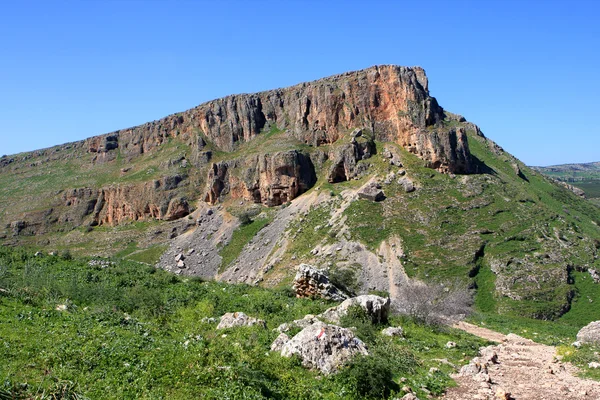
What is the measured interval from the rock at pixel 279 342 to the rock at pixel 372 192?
44.2m

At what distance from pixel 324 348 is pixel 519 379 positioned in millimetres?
7558

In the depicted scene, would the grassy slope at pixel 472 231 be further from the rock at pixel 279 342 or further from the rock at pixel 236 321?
the rock at pixel 279 342

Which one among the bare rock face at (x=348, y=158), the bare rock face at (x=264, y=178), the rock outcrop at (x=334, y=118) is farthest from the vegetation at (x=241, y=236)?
the rock outcrop at (x=334, y=118)

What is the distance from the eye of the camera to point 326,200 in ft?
208

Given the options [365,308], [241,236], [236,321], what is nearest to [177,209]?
[241,236]

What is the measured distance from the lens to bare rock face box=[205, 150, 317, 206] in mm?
69938

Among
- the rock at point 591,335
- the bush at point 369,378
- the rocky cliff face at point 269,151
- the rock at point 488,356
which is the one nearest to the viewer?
the bush at point 369,378

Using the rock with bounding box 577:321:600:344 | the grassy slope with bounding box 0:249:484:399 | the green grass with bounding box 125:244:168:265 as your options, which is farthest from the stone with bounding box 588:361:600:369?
the green grass with bounding box 125:244:168:265

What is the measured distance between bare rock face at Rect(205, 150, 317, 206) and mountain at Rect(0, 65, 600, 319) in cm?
23

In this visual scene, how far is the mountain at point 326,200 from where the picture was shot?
160 feet

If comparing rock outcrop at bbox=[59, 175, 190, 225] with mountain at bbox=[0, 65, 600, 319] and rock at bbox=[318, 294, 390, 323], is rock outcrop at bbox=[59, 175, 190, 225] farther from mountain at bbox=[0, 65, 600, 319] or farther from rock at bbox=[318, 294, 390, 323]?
rock at bbox=[318, 294, 390, 323]

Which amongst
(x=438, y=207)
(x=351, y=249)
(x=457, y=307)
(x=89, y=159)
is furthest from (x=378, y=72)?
(x=89, y=159)

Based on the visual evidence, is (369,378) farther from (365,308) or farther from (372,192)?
(372,192)

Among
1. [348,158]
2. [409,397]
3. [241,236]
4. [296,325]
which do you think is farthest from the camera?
[241,236]
